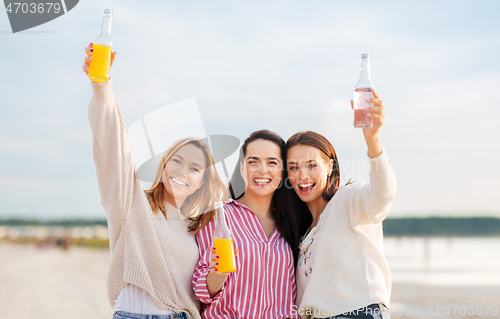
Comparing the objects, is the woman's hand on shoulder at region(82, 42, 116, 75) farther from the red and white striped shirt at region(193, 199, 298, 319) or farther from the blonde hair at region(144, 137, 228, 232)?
the red and white striped shirt at region(193, 199, 298, 319)

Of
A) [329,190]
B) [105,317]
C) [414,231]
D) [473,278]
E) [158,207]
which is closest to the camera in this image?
[158,207]

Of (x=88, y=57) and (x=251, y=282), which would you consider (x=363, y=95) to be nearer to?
(x=251, y=282)

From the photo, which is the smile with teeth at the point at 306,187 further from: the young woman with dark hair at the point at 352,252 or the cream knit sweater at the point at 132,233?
the cream knit sweater at the point at 132,233

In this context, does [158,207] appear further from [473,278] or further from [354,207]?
[473,278]

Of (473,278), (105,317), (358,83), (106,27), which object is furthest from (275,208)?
(473,278)

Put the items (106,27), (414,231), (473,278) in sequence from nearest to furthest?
(106,27)
(473,278)
(414,231)

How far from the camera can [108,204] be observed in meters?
3.22

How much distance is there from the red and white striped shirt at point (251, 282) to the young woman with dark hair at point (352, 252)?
4.8 inches

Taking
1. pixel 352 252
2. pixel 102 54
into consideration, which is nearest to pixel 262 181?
pixel 352 252

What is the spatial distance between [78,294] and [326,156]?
12486mm

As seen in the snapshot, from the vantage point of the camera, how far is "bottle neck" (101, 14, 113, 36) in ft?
10.5

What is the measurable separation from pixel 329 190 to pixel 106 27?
2.24 metres

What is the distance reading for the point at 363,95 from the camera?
10.3 feet

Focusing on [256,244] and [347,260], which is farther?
[256,244]
